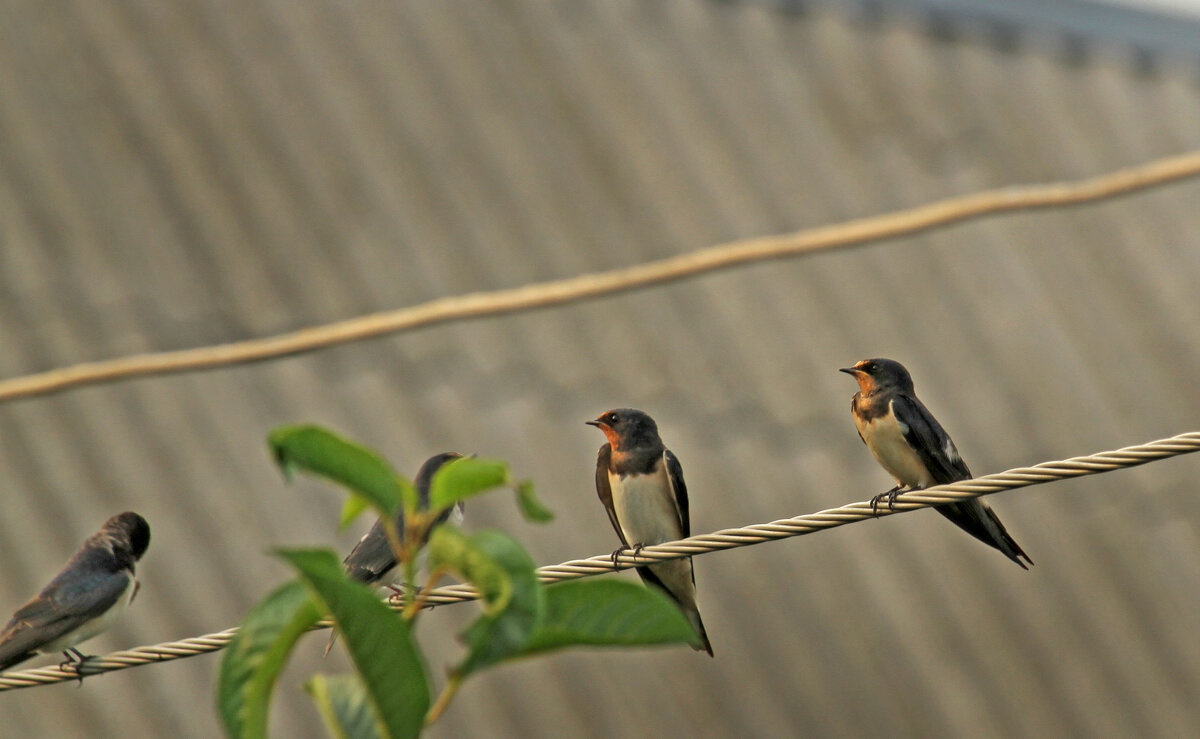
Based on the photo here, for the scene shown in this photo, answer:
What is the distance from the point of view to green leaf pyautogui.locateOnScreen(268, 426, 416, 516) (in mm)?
1070

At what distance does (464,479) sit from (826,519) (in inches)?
105

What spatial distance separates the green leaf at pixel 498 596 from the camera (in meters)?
1.05

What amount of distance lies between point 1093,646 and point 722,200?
11.7ft

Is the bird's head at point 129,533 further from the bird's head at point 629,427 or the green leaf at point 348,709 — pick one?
the green leaf at point 348,709

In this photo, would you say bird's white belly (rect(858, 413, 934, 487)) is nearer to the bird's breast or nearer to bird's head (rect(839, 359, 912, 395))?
the bird's breast

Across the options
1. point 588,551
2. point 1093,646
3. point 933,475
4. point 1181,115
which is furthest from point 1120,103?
point 933,475

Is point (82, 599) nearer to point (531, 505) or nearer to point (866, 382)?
point (866, 382)

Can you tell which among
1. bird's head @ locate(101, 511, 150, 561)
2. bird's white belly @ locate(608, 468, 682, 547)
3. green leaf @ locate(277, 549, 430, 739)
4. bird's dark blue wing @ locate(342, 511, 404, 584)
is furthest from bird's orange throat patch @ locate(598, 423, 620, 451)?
green leaf @ locate(277, 549, 430, 739)

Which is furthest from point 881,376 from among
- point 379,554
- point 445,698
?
point 445,698

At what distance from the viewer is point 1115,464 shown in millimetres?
3482

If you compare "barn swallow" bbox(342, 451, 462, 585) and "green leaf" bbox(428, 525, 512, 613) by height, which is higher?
"green leaf" bbox(428, 525, 512, 613)

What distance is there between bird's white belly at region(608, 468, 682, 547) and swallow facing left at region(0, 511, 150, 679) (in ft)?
6.43

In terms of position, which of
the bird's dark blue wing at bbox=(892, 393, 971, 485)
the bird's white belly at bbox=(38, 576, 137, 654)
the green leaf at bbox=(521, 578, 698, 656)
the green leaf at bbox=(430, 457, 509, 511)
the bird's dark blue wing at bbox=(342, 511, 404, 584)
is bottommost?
the bird's dark blue wing at bbox=(892, 393, 971, 485)

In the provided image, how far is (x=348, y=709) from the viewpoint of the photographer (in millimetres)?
1056
